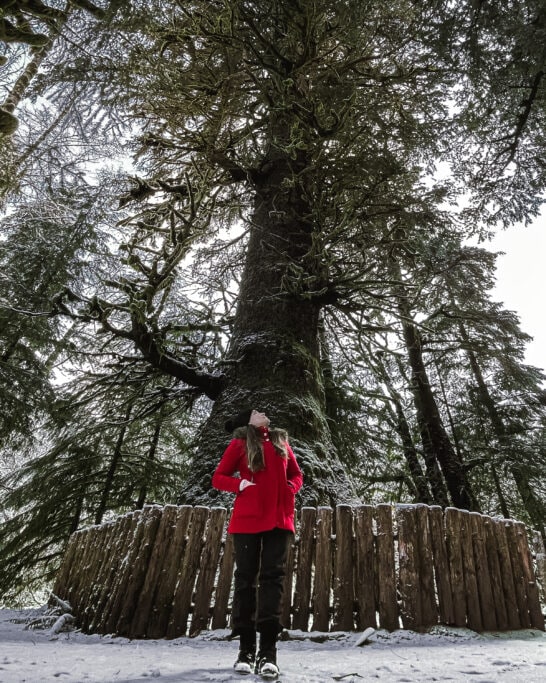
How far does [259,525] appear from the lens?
274 centimetres

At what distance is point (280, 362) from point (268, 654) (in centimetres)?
302

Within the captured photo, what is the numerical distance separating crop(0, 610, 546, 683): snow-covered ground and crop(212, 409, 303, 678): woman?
20 cm

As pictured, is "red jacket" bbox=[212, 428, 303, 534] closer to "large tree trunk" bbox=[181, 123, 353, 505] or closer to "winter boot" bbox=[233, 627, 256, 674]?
"winter boot" bbox=[233, 627, 256, 674]

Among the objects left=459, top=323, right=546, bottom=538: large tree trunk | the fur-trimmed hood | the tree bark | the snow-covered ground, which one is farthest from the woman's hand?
left=459, top=323, right=546, bottom=538: large tree trunk

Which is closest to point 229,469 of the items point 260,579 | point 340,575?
point 260,579

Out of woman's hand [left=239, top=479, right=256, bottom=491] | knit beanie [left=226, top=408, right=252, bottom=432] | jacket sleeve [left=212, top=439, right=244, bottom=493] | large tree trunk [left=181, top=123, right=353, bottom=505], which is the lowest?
woman's hand [left=239, top=479, right=256, bottom=491]

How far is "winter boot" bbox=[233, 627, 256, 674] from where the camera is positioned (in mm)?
2309

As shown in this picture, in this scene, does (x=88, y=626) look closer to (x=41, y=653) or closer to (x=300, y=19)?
(x=41, y=653)

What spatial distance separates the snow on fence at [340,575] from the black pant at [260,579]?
0.86 metres

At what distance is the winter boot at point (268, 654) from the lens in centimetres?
218

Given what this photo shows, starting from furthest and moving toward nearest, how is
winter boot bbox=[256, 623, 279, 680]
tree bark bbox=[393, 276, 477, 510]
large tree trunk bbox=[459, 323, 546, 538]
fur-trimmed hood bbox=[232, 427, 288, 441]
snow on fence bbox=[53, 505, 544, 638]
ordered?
tree bark bbox=[393, 276, 477, 510] < large tree trunk bbox=[459, 323, 546, 538] < snow on fence bbox=[53, 505, 544, 638] < fur-trimmed hood bbox=[232, 427, 288, 441] < winter boot bbox=[256, 623, 279, 680]

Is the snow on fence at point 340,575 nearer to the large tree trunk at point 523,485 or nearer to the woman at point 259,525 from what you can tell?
the woman at point 259,525

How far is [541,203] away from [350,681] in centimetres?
808

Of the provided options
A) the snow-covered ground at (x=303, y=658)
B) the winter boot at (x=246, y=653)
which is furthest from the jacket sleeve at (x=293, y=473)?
the snow-covered ground at (x=303, y=658)
